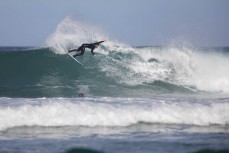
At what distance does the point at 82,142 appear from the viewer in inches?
349

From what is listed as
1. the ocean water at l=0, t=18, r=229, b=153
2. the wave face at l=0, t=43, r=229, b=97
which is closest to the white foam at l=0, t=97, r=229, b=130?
the ocean water at l=0, t=18, r=229, b=153

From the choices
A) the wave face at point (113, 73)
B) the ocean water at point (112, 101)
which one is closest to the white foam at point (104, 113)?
the ocean water at point (112, 101)

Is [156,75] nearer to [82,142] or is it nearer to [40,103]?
[40,103]

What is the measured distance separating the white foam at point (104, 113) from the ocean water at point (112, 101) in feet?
0.08

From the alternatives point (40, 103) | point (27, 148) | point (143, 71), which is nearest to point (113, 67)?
point (143, 71)

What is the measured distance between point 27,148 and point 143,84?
11216 millimetres

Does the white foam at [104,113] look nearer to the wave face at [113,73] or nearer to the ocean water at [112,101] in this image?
the ocean water at [112,101]

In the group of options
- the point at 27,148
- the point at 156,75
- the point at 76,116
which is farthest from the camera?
the point at 156,75

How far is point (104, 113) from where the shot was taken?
1134 cm

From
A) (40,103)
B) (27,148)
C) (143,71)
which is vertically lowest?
(27,148)

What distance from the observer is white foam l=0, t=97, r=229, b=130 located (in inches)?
431

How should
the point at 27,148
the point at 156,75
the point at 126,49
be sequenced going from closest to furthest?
the point at 27,148
the point at 156,75
the point at 126,49

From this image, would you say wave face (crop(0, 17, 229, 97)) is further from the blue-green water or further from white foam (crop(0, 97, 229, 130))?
white foam (crop(0, 97, 229, 130))

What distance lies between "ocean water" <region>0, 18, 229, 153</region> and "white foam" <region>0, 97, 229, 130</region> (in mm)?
25
